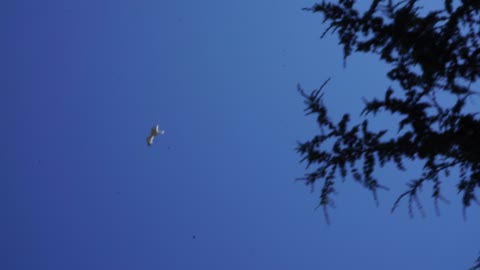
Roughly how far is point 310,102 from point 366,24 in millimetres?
741

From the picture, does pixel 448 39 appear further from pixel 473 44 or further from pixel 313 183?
pixel 313 183

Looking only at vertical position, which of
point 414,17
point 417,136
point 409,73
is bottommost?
point 417,136

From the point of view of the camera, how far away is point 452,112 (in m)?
3.05

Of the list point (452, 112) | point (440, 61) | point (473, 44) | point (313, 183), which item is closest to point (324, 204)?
point (313, 183)

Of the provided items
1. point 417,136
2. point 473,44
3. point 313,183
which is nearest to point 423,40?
point 473,44

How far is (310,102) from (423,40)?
0.93 m

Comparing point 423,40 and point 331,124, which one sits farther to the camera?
point 331,124

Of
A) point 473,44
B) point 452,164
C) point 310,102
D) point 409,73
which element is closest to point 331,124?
point 310,102

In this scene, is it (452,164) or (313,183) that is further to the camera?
Answer: (313,183)

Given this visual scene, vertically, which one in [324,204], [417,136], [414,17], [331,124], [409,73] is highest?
[414,17]

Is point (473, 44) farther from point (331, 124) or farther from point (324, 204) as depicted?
point (324, 204)

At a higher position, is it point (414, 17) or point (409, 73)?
point (414, 17)

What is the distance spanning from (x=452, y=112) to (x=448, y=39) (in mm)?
540

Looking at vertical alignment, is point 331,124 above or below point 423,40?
below
